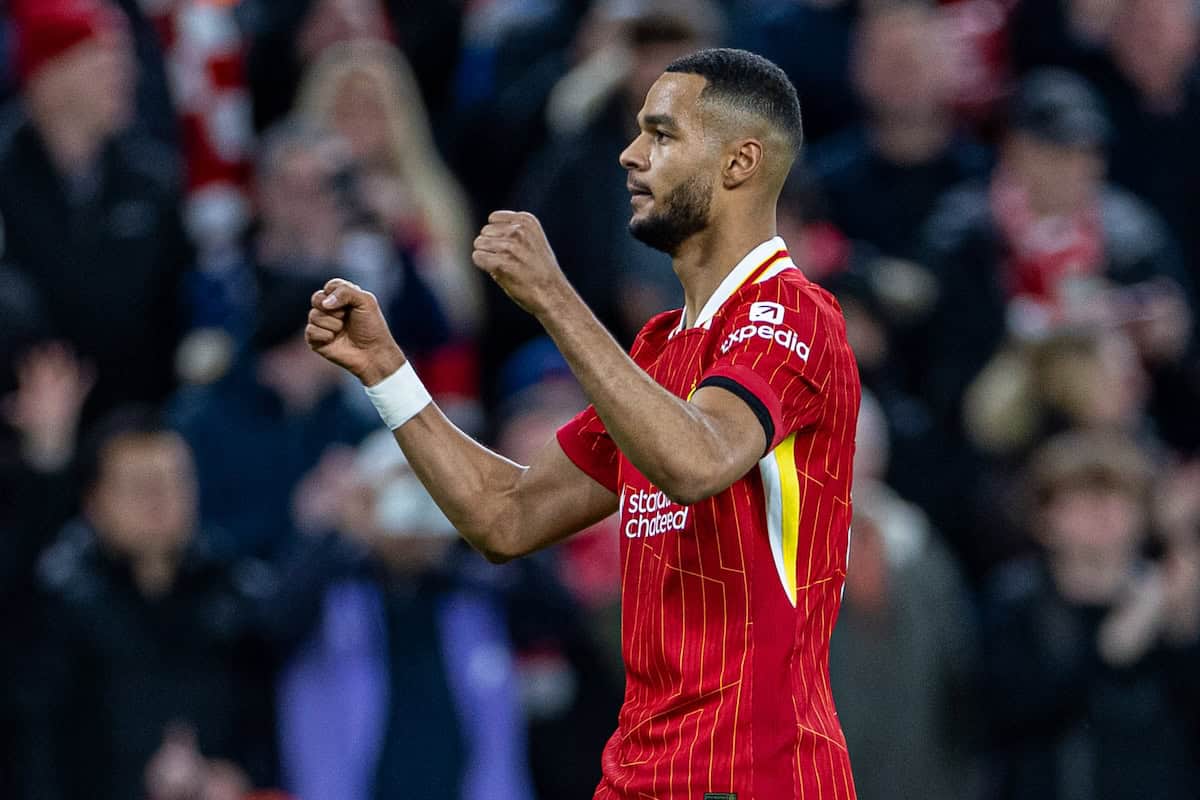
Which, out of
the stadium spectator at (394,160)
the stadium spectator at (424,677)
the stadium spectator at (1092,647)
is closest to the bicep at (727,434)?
the stadium spectator at (424,677)

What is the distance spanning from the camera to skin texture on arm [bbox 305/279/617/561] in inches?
185

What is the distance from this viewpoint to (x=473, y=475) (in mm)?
4840

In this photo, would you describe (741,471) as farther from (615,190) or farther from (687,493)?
→ (615,190)

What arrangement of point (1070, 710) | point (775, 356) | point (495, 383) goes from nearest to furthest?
point (775, 356) → point (1070, 710) → point (495, 383)

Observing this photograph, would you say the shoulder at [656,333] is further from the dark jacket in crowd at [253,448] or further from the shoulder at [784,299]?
the dark jacket in crowd at [253,448]

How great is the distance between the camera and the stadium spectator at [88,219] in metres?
8.72

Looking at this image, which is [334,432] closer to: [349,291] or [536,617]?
[536,617]

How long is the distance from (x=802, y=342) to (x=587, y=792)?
12.7 ft

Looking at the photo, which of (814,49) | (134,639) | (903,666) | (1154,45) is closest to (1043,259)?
(814,49)

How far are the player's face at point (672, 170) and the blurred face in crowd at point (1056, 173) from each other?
5355 mm

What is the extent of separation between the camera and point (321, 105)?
9523 millimetres

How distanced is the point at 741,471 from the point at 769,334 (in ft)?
1.13

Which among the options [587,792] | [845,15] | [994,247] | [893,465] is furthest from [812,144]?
[587,792]

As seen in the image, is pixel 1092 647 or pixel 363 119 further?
pixel 363 119
